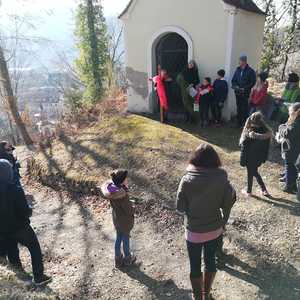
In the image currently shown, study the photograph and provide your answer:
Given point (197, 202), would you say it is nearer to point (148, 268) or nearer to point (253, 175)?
point (148, 268)

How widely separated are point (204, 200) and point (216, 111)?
7112 millimetres

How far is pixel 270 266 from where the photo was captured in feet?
16.6

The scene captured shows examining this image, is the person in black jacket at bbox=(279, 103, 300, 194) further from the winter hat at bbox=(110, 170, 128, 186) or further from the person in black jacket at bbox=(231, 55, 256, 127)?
the person in black jacket at bbox=(231, 55, 256, 127)

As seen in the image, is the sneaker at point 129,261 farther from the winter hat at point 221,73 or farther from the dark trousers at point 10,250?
the winter hat at point 221,73

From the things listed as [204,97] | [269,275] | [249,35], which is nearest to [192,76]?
[204,97]

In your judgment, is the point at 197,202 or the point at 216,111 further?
the point at 216,111

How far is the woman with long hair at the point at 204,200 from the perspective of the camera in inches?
141

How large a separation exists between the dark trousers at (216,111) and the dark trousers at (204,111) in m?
0.18

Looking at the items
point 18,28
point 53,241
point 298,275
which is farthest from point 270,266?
point 18,28

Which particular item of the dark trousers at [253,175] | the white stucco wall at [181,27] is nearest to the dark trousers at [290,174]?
the dark trousers at [253,175]

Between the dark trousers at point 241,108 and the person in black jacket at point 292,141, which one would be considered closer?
the person in black jacket at point 292,141

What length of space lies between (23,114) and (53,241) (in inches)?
611

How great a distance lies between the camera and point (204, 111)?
1031 centimetres

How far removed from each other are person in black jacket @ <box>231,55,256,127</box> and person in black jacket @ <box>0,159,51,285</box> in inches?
268
